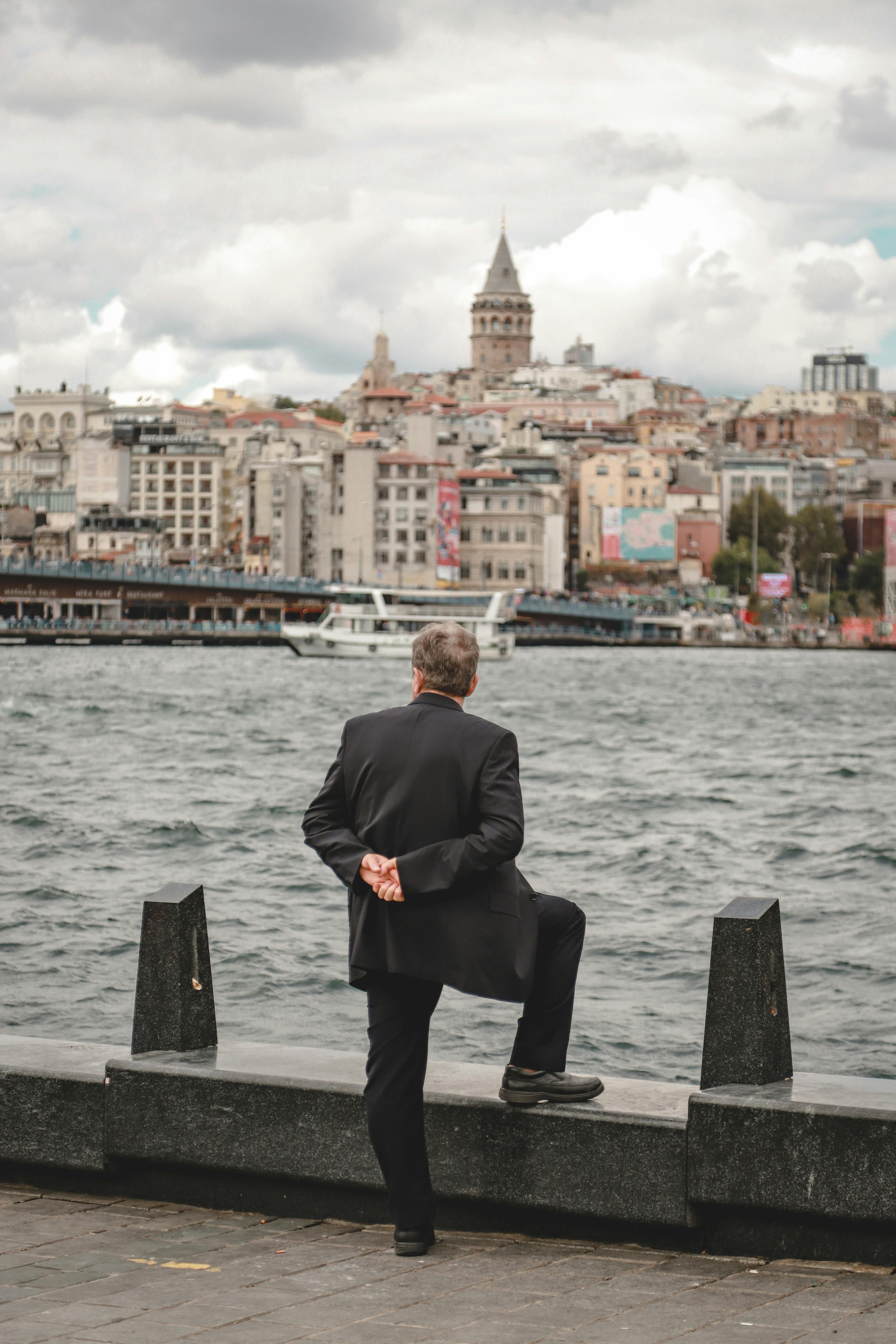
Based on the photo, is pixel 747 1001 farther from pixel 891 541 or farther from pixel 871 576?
pixel 871 576

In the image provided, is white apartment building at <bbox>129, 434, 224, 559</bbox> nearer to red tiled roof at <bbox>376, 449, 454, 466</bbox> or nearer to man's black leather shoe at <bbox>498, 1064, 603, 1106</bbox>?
red tiled roof at <bbox>376, 449, 454, 466</bbox>

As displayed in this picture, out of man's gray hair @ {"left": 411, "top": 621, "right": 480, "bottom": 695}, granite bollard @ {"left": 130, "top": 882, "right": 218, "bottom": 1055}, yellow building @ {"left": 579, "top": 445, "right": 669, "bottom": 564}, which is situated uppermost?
yellow building @ {"left": 579, "top": 445, "right": 669, "bottom": 564}

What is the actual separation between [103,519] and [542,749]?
121m

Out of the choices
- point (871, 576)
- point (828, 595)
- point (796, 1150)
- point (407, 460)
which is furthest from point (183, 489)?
point (796, 1150)

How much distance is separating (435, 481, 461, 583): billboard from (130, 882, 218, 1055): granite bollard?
138150mm

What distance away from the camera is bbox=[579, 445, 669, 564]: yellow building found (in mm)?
158875

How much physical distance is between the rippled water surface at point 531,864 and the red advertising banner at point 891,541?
350 ft

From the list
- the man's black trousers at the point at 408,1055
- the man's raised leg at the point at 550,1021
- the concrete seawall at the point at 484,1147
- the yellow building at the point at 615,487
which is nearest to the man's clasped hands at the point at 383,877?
the man's black trousers at the point at 408,1055

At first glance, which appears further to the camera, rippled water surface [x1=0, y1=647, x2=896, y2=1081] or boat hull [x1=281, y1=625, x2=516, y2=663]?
boat hull [x1=281, y1=625, x2=516, y2=663]

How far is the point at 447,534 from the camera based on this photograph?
473 feet

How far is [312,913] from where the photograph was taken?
52.2ft

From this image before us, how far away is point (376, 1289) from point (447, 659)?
4.67 feet

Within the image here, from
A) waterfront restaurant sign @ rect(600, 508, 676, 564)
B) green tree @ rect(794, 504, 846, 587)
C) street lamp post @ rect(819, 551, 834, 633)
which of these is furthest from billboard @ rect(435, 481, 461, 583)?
green tree @ rect(794, 504, 846, 587)

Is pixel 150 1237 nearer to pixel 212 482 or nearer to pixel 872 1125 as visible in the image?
pixel 872 1125
